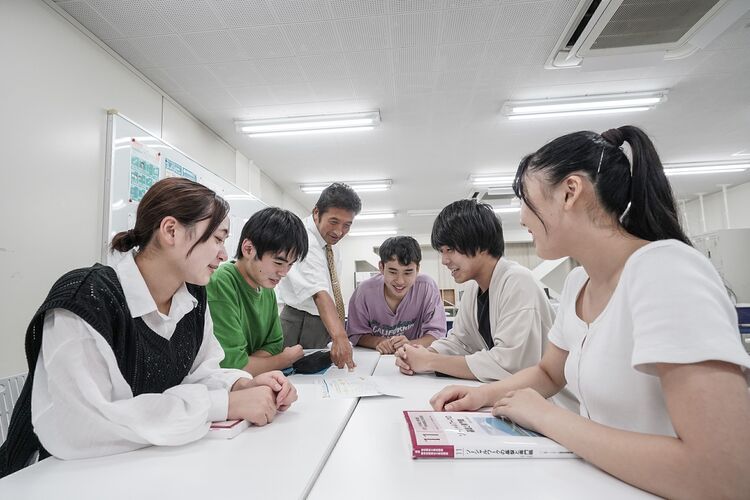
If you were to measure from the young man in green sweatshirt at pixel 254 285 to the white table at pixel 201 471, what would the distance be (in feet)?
1.80

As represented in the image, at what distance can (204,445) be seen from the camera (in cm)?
73

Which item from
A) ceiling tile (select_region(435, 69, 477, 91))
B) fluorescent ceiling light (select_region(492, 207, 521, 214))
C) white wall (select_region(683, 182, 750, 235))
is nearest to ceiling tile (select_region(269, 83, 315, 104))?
ceiling tile (select_region(435, 69, 477, 91))

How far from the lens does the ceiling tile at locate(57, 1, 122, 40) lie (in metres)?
2.10

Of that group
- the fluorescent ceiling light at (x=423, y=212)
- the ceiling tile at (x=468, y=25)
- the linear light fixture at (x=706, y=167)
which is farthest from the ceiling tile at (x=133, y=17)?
the linear light fixture at (x=706, y=167)

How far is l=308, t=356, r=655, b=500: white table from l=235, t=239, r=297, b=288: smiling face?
80 centimetres

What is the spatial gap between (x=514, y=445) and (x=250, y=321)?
113cm

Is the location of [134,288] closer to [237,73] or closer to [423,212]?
[237,73]

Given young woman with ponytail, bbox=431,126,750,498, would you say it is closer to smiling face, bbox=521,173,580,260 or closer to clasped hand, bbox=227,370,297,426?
smiling face, bbox=521,173,580,260

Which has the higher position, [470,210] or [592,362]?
[470,210]

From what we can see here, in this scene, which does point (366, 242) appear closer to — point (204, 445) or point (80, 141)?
point (80, 141)

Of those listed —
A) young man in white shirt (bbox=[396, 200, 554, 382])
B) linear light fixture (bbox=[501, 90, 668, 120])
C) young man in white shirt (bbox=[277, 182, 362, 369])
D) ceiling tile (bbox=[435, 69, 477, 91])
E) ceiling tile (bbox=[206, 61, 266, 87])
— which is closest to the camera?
young man in white shirt (bbox=[396, 200, 554, 382])

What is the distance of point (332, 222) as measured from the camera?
7.05ft

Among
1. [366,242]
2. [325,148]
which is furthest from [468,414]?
[366,242]

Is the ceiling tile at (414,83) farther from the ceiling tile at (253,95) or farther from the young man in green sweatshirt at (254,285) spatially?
the young man in green sweatshirt at (254,285)
